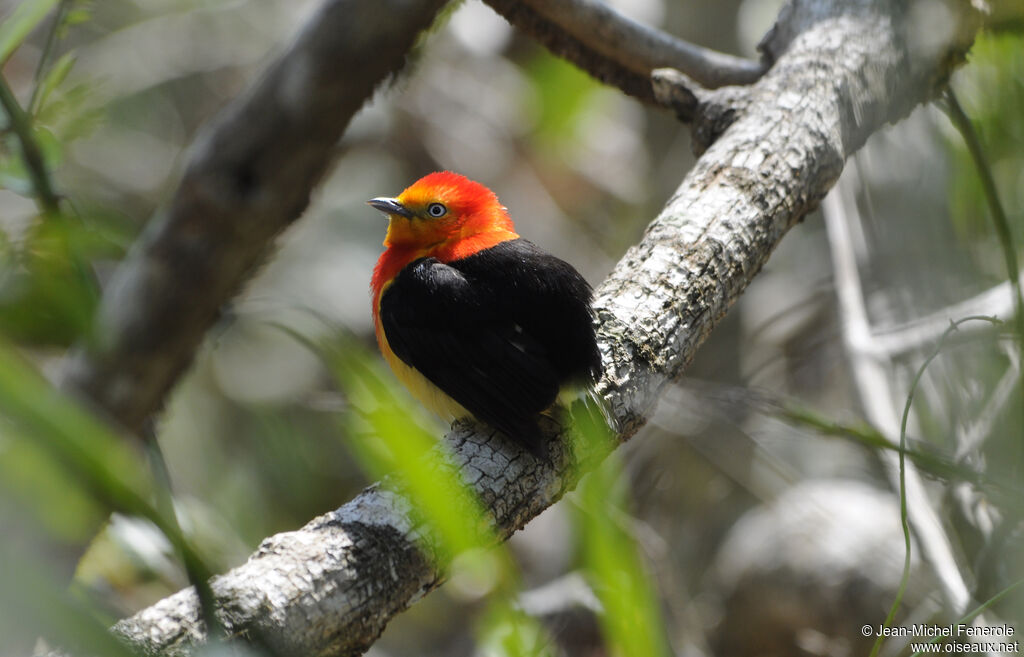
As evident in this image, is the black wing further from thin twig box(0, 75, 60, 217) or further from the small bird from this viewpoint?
thin twig box(0, 75, 60, 217)

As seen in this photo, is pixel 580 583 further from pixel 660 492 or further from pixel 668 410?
pixel 660 492

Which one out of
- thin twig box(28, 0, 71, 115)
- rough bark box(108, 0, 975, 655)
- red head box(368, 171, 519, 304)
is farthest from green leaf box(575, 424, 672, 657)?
red head box(368, 171, 519, 304)

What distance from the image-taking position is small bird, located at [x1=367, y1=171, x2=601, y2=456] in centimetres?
Result: 230

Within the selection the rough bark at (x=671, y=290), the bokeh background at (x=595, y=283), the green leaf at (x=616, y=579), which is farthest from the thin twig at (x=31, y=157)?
the green leaf at (x=616, y=579)

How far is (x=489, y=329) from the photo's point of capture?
2625 millimetres

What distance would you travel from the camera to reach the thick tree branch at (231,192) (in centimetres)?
330

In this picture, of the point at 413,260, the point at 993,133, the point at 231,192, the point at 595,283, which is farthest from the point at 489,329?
the point at 595,283

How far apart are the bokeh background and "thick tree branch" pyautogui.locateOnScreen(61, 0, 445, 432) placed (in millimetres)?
276

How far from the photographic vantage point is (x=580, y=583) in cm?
343

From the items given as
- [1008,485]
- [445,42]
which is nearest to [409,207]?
[1008,485]

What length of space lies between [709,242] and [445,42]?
19.8ft

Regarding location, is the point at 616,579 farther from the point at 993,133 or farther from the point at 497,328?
the point at 993,133

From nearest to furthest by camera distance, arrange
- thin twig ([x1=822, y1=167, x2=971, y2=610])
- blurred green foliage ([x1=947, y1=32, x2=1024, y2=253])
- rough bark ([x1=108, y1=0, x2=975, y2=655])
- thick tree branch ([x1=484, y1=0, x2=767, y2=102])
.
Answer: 1. rough bark ([x1=108, y1=0, x2=975, y2=655])
2. blurred green foliage ([x1=947, y1=32, x2=1024, y2=253])
3. thin twig ([x1=822, y1=167, x2=971, y2=610])
4. thick tree branch ([x1=484, y1=0, x2=767, y2=102])

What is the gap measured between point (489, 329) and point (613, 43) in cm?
143
